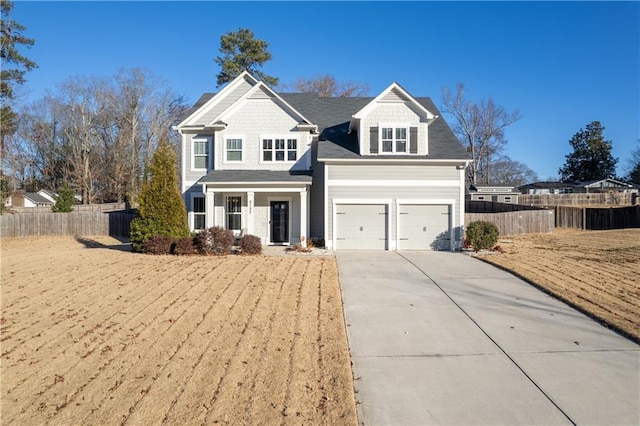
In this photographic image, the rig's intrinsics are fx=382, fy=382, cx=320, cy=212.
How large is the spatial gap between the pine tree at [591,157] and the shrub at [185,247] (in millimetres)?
63649

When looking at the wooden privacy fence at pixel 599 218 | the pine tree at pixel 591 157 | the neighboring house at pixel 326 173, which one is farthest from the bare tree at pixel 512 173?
the neighboring house at pixel 326 173

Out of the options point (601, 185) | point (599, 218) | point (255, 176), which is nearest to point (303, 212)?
point (255, 176)

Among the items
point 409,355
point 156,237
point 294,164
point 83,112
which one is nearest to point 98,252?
point 156,237

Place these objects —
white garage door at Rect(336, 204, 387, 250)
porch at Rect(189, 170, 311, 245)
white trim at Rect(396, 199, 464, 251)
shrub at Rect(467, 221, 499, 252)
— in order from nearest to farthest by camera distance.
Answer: shrub at Rect(467, 221, 499, 252), white trim at Rect(396, 199, 464, 251), white garage door at Rect(336, 204, 387, 250), porch at Rect(189, 170, 311, 245)

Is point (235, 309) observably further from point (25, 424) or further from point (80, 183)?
point (80, 183)

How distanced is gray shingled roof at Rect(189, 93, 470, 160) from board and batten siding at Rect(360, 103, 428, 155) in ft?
2.66

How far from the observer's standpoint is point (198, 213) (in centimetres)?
1884

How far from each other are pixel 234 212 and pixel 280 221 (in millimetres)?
2243

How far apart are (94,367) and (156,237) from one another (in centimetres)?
993

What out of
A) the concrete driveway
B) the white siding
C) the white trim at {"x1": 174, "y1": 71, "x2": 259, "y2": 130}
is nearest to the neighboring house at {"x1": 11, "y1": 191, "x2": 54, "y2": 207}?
the white trim at {"x1": 174, "y1": 71, "x2": 259, "y2": 130}

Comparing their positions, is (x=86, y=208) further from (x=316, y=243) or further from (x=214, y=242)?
(x=316, y=243)

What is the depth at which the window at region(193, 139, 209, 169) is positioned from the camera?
1880cm

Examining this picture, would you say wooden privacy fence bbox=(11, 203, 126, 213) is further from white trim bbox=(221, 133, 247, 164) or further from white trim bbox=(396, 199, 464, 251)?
white trim bbox=(396, 199, 464, 251)

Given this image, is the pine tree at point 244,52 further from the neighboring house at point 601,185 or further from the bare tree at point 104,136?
the neighboring house at point 601,185
